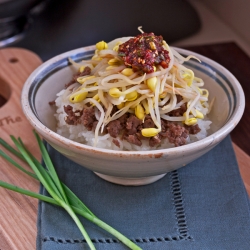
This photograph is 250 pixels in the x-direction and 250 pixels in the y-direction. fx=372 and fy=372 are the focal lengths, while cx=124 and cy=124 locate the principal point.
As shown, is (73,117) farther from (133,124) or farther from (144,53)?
(144,53)

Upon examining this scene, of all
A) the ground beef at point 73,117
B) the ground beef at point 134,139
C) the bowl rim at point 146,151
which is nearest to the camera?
the bowl rim at point 146,151

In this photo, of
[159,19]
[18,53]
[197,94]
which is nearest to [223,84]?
[197,94]

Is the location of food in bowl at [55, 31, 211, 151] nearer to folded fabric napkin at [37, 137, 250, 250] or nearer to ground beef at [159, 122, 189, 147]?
ground beef at [159, 122, 189, 147]

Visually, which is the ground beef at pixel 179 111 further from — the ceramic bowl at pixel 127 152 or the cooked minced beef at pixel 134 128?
the ceramic bowl at pixel 127 152

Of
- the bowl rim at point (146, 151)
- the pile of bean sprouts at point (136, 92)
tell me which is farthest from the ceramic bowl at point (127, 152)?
the pile of bean sprouts at point (136, 92)

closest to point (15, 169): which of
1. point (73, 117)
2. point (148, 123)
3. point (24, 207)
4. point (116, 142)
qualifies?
point (24, 207)

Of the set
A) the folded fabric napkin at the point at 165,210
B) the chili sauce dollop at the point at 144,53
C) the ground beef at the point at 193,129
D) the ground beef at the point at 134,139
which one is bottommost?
the folded fabric napkin at the point at 165,210

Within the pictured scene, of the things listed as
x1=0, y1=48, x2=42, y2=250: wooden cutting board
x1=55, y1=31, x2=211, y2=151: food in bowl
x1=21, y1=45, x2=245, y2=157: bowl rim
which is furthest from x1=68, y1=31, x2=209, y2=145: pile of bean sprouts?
x1=0, y1=48, x2=42, y2=250: wooden cutting board

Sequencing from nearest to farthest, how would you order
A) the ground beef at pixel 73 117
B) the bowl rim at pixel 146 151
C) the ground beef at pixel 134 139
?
the bowl rim at pixel 146 151 < the ground beef at pixel 134 139 < the ground beef at pixel 73 117

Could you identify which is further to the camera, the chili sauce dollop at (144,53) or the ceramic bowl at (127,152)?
the chili sauce dollop at (144,53)
